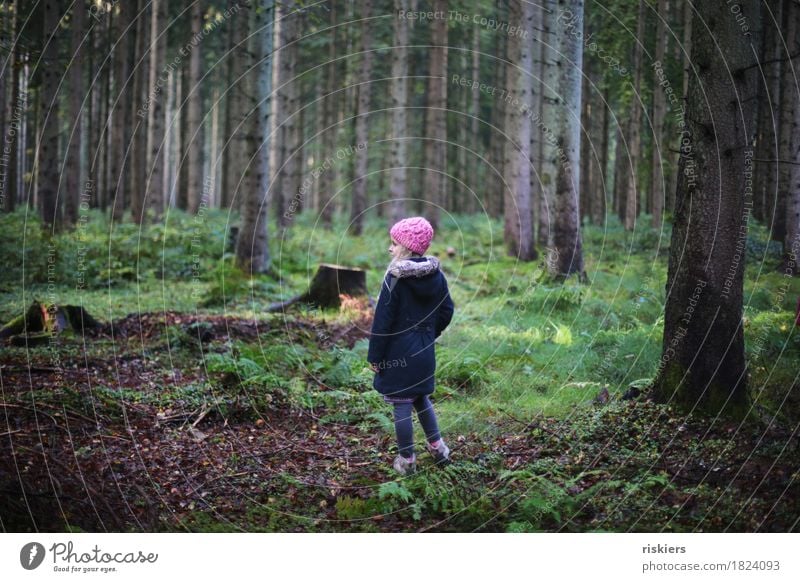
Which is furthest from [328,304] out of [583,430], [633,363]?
[583,430]

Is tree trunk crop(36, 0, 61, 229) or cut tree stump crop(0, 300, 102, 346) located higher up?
tree trunk crop(36, 0, 61, 229)

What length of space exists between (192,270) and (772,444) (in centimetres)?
1082

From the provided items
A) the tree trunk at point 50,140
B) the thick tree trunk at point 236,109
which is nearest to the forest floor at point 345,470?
the thick tree trunk at point 236,109

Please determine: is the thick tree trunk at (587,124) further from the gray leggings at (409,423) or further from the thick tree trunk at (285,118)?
the gray leggings at (409,423)

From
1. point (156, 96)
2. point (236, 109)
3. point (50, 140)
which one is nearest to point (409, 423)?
point (50, 140)

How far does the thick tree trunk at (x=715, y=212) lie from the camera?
18.4 feet

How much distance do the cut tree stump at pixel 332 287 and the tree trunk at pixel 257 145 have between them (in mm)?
1950

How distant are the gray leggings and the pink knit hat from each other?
3.72 feet

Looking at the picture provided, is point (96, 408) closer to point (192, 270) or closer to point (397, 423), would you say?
point (397, 423)

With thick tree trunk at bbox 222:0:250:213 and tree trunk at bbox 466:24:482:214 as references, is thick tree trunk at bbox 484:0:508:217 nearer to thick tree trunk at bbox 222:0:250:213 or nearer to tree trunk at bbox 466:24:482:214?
tree trunk at bbox 466:24:482:214

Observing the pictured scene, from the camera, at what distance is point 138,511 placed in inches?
194

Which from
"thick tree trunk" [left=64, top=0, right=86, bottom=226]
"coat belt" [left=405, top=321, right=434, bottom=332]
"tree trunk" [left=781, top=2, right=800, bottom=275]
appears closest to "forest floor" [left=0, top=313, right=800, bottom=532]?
"coat belt" [left=405, top=321, right=434, bottom=332]

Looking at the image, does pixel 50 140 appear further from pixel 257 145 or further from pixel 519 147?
pixel 519 147

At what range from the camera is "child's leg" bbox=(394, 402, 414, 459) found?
18.6ft
